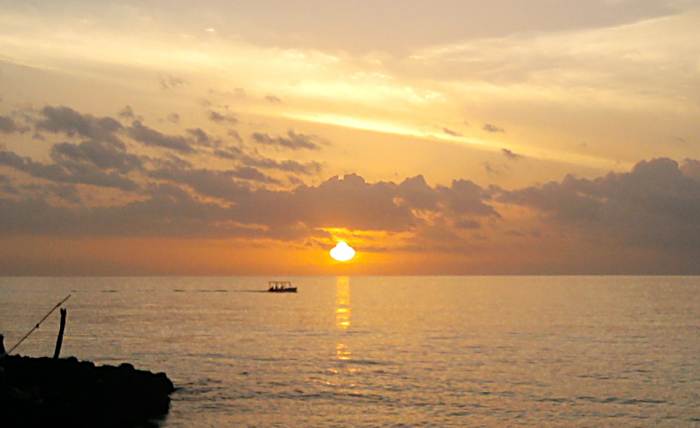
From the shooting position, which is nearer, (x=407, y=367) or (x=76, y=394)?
(x=76, y=394)

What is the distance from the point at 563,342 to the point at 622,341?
8.07m

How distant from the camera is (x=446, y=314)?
511 ft

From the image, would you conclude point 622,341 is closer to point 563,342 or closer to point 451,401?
point 563,342

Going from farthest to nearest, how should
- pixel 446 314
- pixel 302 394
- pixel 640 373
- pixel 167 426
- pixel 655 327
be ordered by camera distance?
pixel 446 314 → pixel 655 327 → pixel 640 373 → pixel 302 394 → pixel 167 426

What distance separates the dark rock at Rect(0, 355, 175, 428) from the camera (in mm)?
39250

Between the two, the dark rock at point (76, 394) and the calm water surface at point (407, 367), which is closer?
the dark rock at point (76, 394)

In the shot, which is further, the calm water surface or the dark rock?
the calm water surface

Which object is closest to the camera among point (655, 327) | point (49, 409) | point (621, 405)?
point (49, 409)

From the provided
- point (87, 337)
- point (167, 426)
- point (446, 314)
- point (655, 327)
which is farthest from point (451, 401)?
point (446, 314)

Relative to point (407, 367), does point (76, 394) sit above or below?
above

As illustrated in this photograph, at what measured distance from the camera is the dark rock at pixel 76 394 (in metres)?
39.2

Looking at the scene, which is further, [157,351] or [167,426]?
[157,351]

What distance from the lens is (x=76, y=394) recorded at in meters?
46.0

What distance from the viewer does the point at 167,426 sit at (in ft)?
151
